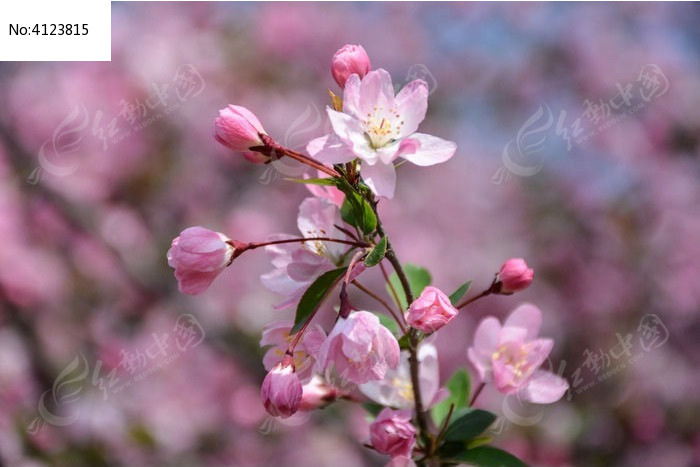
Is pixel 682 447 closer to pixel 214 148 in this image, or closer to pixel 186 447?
pixel 186 447

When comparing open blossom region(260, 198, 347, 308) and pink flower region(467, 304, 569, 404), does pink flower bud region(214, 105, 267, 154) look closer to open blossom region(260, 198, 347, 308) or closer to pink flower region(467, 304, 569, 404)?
open blossom region(260, 198, 347, 308)

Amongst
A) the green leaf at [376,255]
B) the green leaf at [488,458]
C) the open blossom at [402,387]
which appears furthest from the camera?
the open blossom at [402,387]

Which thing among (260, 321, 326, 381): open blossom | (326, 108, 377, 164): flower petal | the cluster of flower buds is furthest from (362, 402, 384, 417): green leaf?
(326, 108, 377, 164): flower petal

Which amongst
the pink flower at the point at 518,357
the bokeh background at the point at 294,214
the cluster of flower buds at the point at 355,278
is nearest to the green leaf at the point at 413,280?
the cluster of flower buds at the point at 355,278

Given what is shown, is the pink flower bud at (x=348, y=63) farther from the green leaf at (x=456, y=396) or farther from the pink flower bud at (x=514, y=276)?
the green leaf at (x=456, y=396)

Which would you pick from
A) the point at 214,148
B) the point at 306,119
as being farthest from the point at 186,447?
the point at 306,119

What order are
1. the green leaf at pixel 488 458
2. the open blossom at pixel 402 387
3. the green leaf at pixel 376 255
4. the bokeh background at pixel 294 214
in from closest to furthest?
the green leaf at pixel 376 255 → the green leaf at pixel 488 458 → the open blossom at pixel 402 387 → the bokeh background at pixel 294 214

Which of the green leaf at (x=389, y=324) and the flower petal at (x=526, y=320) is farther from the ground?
the green leaf at (x=389, y=324)
